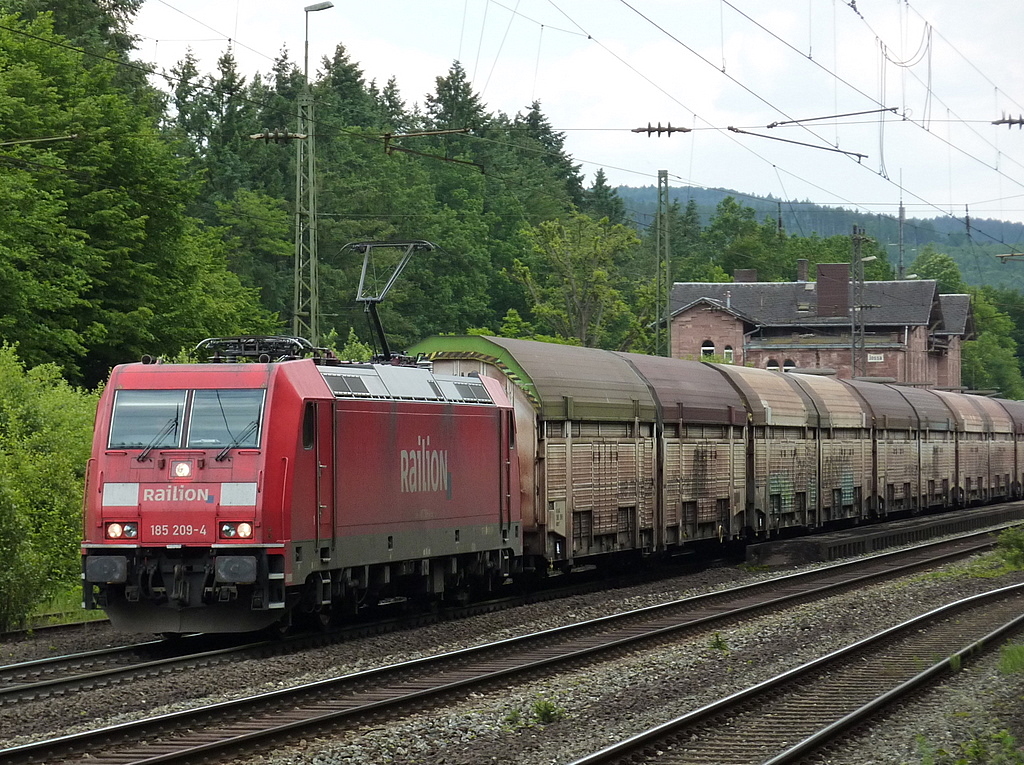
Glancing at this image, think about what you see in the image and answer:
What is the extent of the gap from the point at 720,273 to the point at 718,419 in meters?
97.6

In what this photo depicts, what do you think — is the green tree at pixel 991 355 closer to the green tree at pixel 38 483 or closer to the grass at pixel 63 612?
the green tree at pixel 38 483

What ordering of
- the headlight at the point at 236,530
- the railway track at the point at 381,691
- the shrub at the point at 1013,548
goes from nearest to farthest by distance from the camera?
the railway track at the point at 381,691 < the headlight at the point at 236,530 < the shrub at the point at 1013,548

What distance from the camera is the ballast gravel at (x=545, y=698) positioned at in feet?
35.0

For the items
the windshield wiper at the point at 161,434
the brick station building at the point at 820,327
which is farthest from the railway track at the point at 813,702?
the brick station building at the point at 820,327

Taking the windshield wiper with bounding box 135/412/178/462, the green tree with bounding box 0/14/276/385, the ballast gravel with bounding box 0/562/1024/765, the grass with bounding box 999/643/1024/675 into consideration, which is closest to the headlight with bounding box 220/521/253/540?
the windshield wiper with bounding box 135/412/178/462

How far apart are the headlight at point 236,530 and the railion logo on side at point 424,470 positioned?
2.98 metres

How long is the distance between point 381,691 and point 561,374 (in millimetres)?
9546

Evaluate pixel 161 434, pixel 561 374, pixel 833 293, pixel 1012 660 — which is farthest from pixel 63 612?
pixel 833 293

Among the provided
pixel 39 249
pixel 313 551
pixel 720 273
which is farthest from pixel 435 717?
pixel 720 273

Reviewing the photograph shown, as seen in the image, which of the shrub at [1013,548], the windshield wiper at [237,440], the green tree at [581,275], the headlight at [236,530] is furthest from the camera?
the green tree at [581,275]

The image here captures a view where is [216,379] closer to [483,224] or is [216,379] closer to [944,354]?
[483,224]

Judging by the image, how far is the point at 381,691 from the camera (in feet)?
42.0

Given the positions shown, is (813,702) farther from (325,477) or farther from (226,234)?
(226,234)

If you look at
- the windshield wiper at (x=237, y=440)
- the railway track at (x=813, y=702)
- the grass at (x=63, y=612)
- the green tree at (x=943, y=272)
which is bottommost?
the grass at (x=63, y=612)
